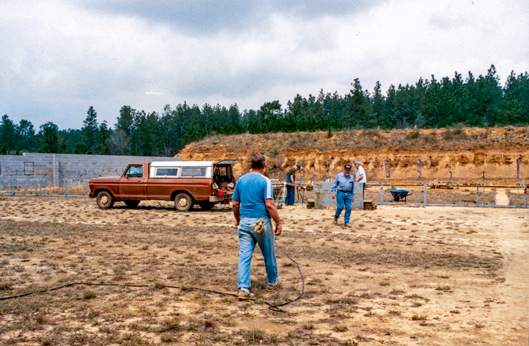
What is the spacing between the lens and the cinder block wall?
1339 inches

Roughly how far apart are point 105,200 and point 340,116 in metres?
72.6

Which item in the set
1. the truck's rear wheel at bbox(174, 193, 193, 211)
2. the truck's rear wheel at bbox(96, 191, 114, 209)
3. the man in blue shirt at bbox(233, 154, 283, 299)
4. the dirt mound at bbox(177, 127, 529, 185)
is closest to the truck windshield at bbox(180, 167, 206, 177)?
the truck's rear wheel at bbox(174, 193, 193, 211)

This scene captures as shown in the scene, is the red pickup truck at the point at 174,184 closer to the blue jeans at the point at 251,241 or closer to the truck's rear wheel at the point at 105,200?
the truck's rear wheel at the point at 105,200

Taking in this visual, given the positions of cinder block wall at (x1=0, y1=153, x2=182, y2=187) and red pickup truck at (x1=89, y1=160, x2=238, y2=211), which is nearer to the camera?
red pickup truck at (x1=89, y1=160, x2=238, y2=211)

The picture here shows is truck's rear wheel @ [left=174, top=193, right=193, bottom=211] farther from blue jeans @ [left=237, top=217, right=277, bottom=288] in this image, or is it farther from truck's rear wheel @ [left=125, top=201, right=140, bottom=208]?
blue jeans @ [left=237, top=217, right=277, bottom=288]

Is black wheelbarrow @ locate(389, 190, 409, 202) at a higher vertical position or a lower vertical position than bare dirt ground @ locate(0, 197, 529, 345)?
higher

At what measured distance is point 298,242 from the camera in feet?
35.0

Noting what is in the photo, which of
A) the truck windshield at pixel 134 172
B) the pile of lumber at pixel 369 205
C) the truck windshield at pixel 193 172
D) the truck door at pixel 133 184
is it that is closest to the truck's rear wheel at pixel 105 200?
the truck door at pixel 133 184

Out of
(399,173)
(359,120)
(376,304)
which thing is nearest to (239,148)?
(399,173)

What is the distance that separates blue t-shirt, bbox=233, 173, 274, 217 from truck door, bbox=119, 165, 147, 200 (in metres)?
12.6

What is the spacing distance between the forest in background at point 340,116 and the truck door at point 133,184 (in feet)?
106

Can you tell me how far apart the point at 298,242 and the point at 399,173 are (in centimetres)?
3357

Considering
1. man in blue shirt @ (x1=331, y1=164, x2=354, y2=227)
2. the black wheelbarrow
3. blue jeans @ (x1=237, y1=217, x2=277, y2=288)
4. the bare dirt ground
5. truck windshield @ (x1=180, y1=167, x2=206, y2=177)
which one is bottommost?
the bare dirt ground

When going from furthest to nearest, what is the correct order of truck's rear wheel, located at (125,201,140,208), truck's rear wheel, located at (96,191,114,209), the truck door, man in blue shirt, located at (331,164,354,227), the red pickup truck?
truck's rear wheel, located at (125,201,140,208)
truck's rear wheel, located at (96,191,114,209)
the truck door
the red pickup truck
man in blue shirt, located at (331,164,354,227)
